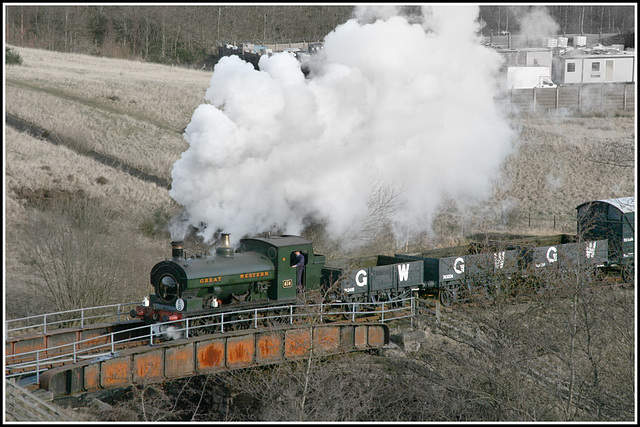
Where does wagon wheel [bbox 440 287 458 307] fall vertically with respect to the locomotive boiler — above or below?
below

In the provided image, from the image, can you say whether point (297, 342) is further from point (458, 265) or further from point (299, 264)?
point (458, 265)

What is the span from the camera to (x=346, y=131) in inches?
1300

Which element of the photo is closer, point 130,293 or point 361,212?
point 130,293

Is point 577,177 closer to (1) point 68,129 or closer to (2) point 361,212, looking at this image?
(2) point 361,212

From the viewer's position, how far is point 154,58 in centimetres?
6631

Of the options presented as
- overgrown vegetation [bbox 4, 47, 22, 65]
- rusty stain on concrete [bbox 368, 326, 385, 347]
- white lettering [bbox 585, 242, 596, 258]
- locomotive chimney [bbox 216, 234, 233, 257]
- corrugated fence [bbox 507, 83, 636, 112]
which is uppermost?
overgrown vegetation [bbox 4, 47, 22, 65]

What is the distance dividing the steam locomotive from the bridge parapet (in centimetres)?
93

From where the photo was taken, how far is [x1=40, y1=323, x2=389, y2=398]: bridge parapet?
17.3m

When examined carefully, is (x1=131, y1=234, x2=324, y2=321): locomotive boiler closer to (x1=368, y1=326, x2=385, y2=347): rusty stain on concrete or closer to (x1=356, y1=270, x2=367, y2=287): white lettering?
(x1=356, y1=270, x2=367, y2=287): white lettering

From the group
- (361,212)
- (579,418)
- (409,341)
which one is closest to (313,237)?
(361,212)

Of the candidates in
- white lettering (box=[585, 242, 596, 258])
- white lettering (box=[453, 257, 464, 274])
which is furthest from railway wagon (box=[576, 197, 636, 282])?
white lettering (box=[453, 257, 464, 274])

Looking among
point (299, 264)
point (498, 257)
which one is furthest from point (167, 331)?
point (498, 257)

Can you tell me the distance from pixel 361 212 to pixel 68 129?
2033cm

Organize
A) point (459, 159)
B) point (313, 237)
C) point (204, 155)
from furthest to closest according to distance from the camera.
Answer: point (459, 159) → point (313, 237) → point (204, 155)
